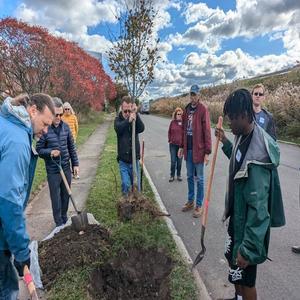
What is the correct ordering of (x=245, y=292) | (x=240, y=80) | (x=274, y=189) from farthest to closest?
(x=240, y=80) < (x=245, y=292) < (x=274, y=189)

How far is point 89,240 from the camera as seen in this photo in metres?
4.05

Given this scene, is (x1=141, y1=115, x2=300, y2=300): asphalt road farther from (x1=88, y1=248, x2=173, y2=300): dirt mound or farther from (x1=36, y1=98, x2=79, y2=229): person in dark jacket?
(x1=36, y1=98, x2=79, y2=229): person in dark jacket

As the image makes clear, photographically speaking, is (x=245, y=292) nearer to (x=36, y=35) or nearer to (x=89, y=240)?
(x=89, y=240)

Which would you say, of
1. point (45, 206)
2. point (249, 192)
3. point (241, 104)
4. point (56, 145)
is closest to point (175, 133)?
point (45, 206)

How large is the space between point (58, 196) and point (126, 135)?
1.50 meters

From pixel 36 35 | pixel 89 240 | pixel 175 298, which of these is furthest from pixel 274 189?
pixel 36 35

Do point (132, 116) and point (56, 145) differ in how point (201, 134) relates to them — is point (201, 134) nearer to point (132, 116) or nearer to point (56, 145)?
point (132, 116)

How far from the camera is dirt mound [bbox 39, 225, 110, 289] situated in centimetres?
371

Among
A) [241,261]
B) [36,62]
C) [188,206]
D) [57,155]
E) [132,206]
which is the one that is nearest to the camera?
[241,261]

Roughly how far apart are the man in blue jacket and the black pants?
2380mm

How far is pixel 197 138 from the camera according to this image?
5723mm

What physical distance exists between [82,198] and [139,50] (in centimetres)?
326

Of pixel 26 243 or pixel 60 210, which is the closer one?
pixel 26 243

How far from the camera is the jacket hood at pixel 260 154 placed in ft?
7.75
